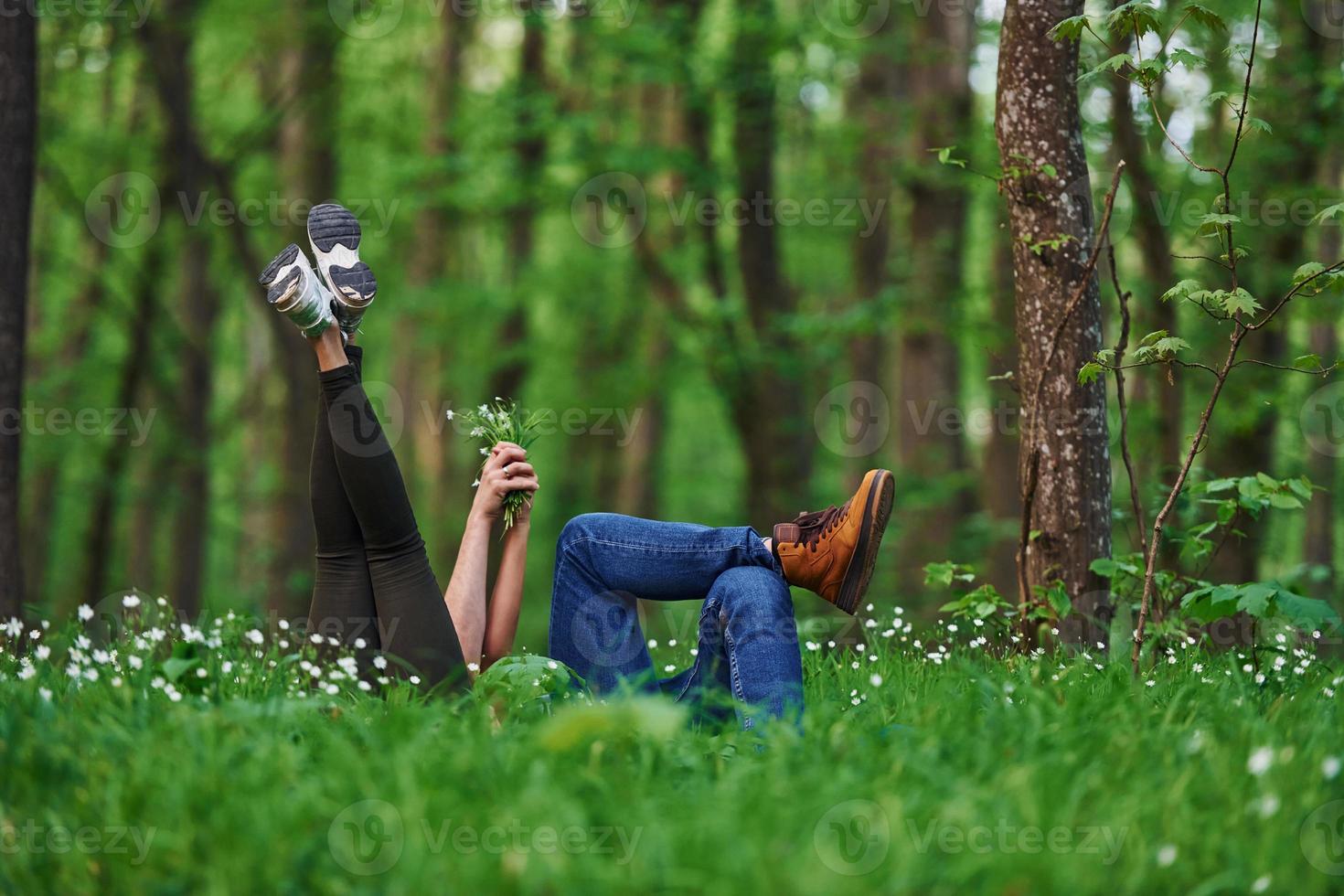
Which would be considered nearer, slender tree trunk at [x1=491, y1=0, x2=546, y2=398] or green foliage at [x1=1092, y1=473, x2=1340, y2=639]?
green foliage at [x1=1092, y1=473, x2=1340, y2=639]

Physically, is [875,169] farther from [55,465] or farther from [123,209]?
[55,465]

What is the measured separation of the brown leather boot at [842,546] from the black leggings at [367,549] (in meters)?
1.08

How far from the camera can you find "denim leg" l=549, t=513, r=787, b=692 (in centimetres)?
357

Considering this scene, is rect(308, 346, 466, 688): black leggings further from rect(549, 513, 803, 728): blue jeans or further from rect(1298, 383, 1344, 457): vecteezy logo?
rect(1298, 383, 1344, 457): vecteezy logo

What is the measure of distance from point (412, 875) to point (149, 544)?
15.4 meters

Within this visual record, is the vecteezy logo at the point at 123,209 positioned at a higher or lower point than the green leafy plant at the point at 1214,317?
higher

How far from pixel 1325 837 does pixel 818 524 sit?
1.64m

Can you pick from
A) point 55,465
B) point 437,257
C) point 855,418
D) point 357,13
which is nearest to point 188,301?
point 55,465
